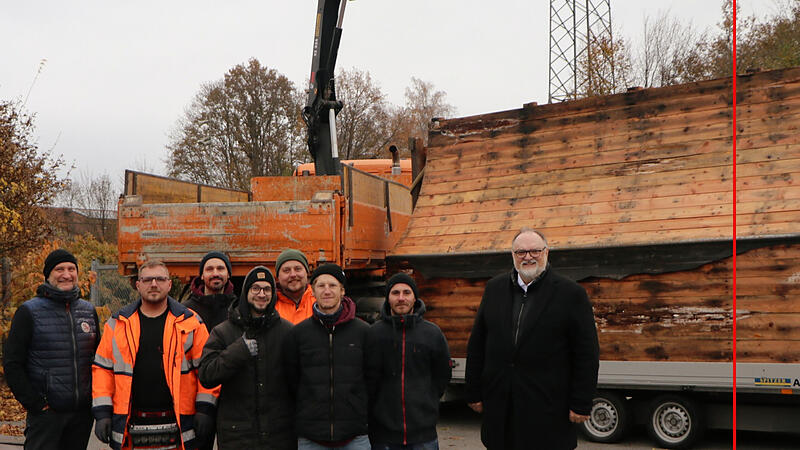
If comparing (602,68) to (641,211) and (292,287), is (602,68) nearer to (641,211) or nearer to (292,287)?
(641,211)

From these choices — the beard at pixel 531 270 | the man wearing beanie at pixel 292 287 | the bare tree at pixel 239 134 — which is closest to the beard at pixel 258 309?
the man wearing beanie at pixel 292 287

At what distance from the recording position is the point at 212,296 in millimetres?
5238

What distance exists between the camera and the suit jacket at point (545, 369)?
438cm

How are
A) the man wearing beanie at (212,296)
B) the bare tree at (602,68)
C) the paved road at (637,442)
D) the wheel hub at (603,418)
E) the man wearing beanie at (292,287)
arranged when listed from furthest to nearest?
the bare tree at (602,68)
the wheel hub at (603,418)
the paved road at (637,442)
the man wearing beanie at (212,296)
the man wearing beanie at (292,287)

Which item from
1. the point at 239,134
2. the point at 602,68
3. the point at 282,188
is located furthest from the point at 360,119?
the point at 282,188

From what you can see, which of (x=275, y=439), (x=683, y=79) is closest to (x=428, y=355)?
(x=275, y=439)

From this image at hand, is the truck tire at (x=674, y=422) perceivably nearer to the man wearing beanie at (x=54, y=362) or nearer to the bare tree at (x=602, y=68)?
the man wearing beanie at (x=54, y=362)

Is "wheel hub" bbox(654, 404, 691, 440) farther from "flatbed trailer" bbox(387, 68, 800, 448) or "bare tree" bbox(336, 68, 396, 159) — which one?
"bare tree" bbox(336, 68, 396, 159)

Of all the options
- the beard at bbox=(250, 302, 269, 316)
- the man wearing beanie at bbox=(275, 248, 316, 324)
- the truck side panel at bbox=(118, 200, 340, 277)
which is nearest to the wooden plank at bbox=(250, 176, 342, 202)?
the truck side panel at bbox=(118, 200, 340, 277)

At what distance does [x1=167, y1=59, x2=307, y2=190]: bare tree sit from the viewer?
32.3m

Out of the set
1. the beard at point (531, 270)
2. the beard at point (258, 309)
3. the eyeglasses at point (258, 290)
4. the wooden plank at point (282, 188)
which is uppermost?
the wooden plank at point (282, 188)

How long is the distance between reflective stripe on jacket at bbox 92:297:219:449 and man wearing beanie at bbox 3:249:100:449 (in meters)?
0.64

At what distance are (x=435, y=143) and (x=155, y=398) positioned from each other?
6403mm

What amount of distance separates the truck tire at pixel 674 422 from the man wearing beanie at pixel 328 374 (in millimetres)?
4778
